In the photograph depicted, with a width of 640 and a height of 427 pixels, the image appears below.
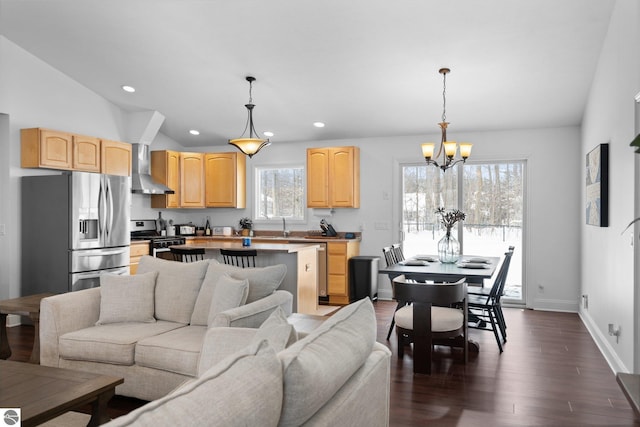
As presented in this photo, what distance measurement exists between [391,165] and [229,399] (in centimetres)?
629

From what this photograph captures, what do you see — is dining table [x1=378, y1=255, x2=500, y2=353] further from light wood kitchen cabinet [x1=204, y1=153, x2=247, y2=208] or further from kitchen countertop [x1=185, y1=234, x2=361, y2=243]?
light wood kitchen cabinet [x1=204, y1=153, x2=247, y2=208]

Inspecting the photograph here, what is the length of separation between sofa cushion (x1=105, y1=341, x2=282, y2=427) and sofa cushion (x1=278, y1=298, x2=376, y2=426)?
0.07 m

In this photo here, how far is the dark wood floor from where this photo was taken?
2.93 m

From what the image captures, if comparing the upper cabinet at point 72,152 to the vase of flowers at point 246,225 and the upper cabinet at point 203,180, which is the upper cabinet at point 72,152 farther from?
the vase of flowers at point 246,225

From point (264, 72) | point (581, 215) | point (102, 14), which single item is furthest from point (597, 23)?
point (102, 14)

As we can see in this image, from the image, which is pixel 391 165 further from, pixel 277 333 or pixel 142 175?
pixel 277 333

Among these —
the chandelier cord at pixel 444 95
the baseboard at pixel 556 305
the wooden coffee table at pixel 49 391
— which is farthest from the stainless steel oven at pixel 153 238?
the baseboard at pixel 556 305

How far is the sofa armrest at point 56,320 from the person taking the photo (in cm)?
327

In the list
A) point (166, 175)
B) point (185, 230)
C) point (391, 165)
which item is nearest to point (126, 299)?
point (166, 175)

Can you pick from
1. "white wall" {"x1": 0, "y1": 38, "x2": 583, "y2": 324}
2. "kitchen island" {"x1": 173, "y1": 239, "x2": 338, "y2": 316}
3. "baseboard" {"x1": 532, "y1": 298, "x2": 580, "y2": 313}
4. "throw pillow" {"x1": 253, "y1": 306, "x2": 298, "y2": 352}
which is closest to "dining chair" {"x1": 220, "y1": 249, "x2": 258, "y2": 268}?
"kitchen island" {"x1": 173, "y1": 239, "x2": 338, "y2": 316}

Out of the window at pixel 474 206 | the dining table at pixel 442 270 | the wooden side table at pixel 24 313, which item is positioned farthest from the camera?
the window at pixel 474 206

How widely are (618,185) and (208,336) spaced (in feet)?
10.8

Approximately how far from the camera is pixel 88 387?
7.19 ft

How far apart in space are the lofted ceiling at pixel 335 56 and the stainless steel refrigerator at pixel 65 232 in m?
1.46
